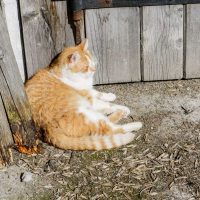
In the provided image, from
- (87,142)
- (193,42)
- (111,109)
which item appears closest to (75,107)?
(87,142)

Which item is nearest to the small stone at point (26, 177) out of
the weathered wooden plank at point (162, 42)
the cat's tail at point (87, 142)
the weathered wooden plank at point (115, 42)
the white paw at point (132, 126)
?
the cat's tail at point (87, 142)

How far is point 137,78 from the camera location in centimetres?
450

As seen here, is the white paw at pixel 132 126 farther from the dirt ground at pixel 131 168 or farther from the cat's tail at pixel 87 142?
the cat's tail at pixel 87 142

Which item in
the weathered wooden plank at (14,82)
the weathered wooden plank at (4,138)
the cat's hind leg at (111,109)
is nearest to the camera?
the weathered wooden plank at (14,82)

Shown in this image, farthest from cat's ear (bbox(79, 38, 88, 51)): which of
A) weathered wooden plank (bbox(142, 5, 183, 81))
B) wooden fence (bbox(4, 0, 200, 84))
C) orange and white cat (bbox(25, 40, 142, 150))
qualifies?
weathered wooden plank (bbox(142, 5, 183, 81))

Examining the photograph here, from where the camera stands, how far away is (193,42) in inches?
172

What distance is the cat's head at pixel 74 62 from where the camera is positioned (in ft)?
13.5

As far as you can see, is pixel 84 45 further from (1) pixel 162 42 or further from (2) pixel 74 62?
(1) pixel 162 42

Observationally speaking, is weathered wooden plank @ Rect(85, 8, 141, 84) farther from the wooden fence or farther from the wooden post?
the wooden post

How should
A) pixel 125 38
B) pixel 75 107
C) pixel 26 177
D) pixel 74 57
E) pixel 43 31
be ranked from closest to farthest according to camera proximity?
pixel 26 177 → pixel 75 107 → pixel 74 57 → pixel 43 31 → pixel 125 38

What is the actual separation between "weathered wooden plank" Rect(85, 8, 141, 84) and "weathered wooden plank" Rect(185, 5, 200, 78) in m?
0.40

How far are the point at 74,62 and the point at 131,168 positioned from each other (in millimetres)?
1060

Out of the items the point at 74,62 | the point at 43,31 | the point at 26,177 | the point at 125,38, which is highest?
the point at 43,31

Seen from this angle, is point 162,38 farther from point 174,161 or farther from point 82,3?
point 174,161
